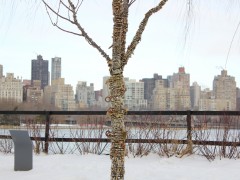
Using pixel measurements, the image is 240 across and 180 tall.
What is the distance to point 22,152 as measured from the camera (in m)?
7.26

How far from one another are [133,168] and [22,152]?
188 cm

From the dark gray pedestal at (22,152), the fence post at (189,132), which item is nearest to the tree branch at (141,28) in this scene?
the dark gray pedestal at (22,152)

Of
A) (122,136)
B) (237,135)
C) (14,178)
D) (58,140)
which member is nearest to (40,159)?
(58,140)

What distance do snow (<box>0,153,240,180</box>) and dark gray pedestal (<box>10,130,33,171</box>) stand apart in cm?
13

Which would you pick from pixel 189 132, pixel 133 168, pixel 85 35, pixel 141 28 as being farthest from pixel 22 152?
pixel 141 28

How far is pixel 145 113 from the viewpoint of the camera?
9.48 m

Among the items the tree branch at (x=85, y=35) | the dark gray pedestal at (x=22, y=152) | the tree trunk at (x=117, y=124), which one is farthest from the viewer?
the dark gray pedestal at (x=22, y=152)

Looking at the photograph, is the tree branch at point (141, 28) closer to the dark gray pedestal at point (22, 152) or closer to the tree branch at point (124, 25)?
the tree branch at point (124, 25)

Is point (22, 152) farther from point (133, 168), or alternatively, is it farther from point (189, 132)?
point (189, 132)

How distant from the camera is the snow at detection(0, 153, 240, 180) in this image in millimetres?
6633

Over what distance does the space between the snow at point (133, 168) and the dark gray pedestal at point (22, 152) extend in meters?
0.13

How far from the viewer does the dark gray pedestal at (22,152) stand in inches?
282

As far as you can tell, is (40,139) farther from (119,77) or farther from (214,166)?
(119,77)

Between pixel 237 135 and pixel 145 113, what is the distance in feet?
6.51
